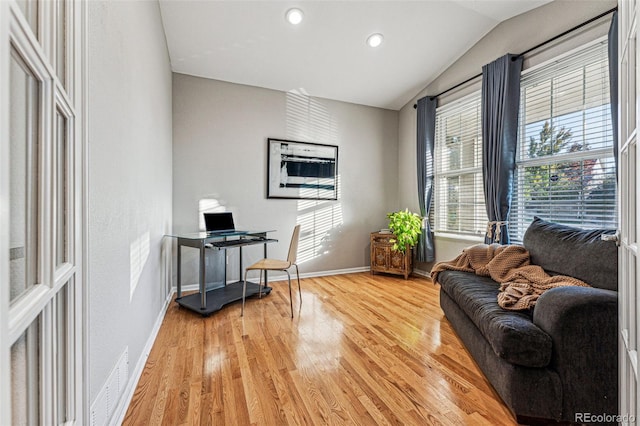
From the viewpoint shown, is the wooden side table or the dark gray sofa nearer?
the dark gray sofa

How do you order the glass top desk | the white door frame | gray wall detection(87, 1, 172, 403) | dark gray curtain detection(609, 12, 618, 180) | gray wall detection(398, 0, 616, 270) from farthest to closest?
the glass top desk
gray wall detection(398, 0, 616, 270)
dark gray curtain detection(609, 12, 618, 180)
gray wall detection(87, 1, 172, 403)
the white door frame

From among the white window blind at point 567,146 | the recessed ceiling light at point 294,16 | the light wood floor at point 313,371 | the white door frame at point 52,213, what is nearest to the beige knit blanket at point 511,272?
the light wood floor at point 313,371

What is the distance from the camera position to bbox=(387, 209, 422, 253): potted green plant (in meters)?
3.90

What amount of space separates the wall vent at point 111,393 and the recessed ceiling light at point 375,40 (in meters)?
3.41

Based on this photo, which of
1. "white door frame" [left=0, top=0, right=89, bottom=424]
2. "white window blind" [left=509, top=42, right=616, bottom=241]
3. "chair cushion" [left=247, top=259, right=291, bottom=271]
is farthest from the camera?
"chair cushion" [left=247, top=259, right=291, bottom=271]

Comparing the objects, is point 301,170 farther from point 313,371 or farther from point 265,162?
point 313,371

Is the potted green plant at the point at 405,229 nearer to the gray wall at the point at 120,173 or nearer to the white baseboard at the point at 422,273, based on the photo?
the white baseboard at the point at 422,273

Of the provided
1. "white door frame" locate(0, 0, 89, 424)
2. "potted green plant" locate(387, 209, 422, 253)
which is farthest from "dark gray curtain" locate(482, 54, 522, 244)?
"white door frame" locate(0, 0, 89, 424)

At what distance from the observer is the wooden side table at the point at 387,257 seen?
4.03 meters

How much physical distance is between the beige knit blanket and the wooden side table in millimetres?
1371

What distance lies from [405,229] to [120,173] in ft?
10.8

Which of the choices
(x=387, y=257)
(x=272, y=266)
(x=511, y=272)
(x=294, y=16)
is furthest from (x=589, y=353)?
(x=294, y=16)

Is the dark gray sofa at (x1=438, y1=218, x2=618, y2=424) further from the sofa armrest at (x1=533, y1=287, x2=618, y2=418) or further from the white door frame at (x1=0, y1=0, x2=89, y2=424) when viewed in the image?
the white door frame at (x1=0, y1=0, x2=89, y2=424)

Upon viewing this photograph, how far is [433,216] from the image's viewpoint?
4.03 meters
